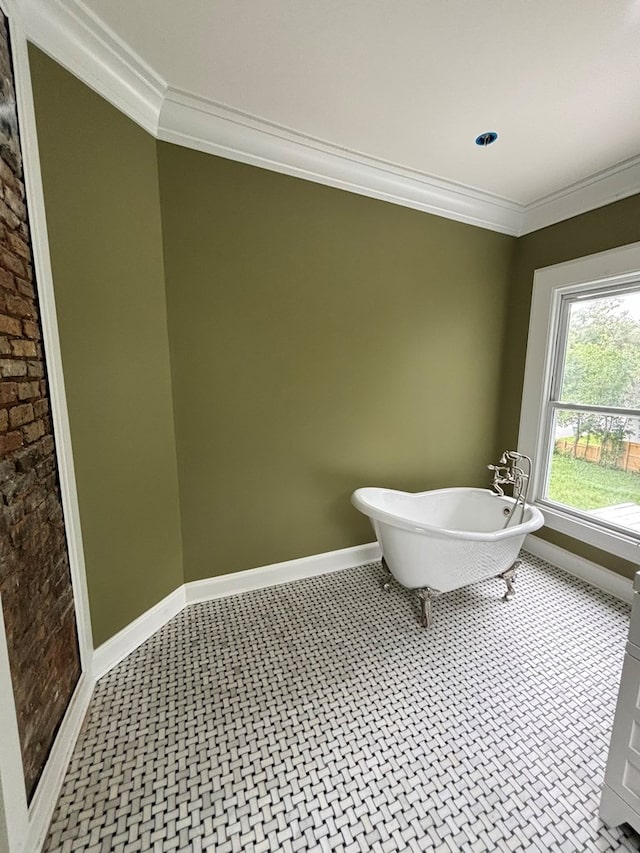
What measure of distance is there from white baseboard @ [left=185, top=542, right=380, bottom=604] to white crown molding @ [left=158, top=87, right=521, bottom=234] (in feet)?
7.32

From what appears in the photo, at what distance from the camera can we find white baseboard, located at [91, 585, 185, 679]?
145 cm

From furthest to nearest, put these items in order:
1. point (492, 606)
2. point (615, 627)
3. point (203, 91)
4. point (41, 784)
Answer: point (492, 606) < point (615, 627) < point (203, 91) < point (41, 784)

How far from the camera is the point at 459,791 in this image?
107 cm

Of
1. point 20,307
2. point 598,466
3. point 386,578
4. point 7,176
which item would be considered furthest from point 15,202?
point 598,466

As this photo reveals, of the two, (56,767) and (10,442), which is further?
(56,767)

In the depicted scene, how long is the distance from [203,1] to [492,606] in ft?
9.47

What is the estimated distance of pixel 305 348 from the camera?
6.44 ft

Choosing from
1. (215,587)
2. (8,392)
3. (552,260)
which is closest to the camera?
(8,392)

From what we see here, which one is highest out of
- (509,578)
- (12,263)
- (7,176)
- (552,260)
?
(552,260)

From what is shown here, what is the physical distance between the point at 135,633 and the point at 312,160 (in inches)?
99.7

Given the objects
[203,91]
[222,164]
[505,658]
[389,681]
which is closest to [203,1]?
[203,91]

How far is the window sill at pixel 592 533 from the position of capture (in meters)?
1.98

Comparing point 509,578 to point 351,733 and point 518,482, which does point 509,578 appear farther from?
point 351,733

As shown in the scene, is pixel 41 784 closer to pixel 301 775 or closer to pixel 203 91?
pixel 301 775
